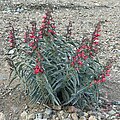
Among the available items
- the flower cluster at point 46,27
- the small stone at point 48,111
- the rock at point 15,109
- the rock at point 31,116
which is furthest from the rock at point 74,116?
the flower cluster at point 46,27

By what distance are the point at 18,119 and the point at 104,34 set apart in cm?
318

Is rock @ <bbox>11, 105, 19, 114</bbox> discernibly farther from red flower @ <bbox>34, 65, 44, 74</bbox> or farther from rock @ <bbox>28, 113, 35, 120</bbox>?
red flower @ <bbox>34, 65, 44, 74</bbox>

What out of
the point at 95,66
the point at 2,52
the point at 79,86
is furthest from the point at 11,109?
the point at 2,52

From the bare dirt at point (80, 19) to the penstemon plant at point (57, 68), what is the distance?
535mm

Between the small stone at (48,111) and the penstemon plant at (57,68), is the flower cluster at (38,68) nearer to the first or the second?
the penstemon plant at (57,68)

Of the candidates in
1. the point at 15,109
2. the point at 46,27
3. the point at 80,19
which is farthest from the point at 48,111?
the point at 80,19

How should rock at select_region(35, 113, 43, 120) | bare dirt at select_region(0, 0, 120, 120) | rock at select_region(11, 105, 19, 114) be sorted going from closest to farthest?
rock at select_region(35, 113, 43, 120)
rock at select_region(11, 105, 19, 114)
bare dirt at select_region(0, 0, 120, 120)

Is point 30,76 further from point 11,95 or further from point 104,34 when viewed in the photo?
point 104,34

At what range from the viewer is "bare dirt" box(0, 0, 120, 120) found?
4.02 metres

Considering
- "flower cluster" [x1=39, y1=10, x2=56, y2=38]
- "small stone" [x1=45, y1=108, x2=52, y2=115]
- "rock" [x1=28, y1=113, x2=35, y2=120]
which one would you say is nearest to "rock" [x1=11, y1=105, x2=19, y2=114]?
"rock" [x1=28, y1=113, x2=35, y2=120]

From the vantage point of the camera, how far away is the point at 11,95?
11.5 feet

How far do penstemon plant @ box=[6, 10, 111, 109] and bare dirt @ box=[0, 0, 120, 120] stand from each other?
1.76 feet

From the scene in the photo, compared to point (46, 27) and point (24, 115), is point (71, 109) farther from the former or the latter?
point (46, 27)

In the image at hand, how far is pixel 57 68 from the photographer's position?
299 centimetres
